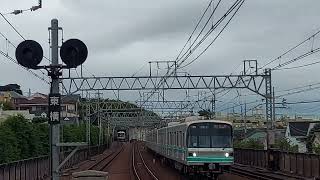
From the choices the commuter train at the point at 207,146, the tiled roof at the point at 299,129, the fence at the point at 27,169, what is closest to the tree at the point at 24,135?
the fence at the point at 27,169

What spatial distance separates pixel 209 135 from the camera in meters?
28.2

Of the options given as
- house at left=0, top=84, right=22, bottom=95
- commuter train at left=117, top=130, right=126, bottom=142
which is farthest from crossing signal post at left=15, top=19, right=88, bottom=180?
commuter train at left=117, top=130, right=126, bottom=142

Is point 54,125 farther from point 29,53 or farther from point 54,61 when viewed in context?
point 29,53

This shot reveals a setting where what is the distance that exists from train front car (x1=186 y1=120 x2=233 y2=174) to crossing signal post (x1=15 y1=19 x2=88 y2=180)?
18.0 m

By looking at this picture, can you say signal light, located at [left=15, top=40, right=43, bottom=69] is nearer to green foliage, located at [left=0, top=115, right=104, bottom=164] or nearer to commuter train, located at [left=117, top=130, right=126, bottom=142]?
green foliage, located at [left=0, top=115, right=104, bottom=164]

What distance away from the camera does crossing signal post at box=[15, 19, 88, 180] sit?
9.66 meters

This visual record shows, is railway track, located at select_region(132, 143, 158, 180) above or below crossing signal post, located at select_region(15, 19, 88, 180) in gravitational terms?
below

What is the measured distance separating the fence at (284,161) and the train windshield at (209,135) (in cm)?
388

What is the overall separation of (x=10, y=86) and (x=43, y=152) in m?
120

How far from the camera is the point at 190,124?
28234 mm

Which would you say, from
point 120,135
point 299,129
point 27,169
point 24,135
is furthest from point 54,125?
point 120,135

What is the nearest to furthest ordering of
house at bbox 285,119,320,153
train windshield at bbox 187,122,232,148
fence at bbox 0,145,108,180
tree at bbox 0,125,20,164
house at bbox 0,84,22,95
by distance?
fence at bbox 0,145,108,180 → tree at bbox 0,125,20,164 → train windshield at bbox 187,122,232,148 → house at bbox 285,119,320,153 → house at bbox 0,84,22,95

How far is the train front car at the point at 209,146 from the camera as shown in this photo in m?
27.6

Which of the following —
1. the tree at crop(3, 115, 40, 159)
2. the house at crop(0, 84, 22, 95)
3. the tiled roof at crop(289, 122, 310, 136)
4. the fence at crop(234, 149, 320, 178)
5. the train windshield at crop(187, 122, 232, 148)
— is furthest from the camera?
the house at crop(0, 84, 22, 95)
